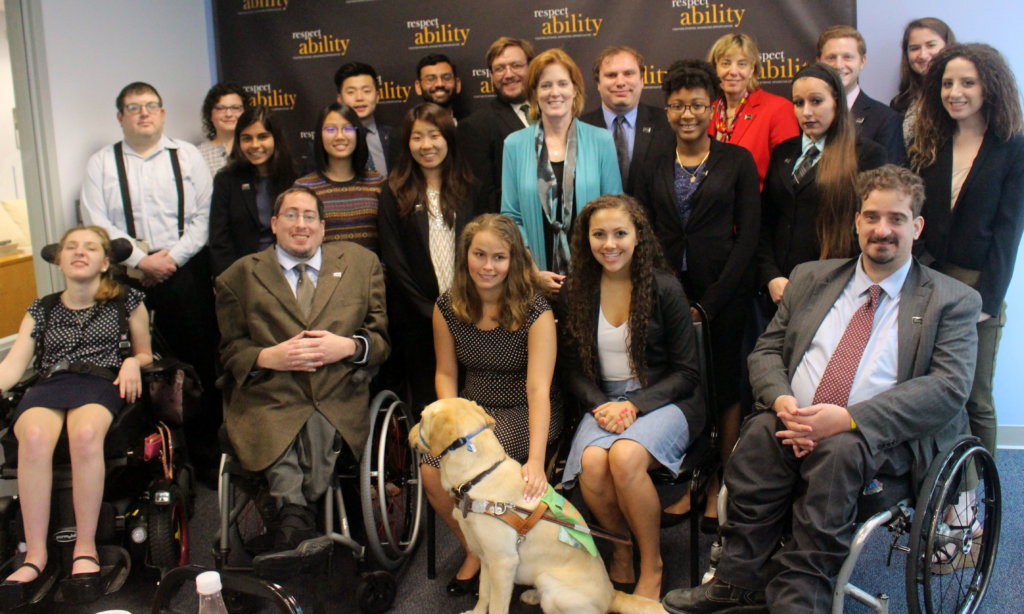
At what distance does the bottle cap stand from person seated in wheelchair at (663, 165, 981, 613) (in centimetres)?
123

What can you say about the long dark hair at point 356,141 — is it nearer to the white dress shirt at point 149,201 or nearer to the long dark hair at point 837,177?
the white dress shirt at point 149,201

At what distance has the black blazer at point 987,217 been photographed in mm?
2781

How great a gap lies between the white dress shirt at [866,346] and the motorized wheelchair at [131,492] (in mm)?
2119

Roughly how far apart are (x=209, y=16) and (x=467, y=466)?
344 centimetres

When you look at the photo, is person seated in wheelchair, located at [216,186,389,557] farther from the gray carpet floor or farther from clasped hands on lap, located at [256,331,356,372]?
the gray carpet floor

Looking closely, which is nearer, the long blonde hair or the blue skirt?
the blue skirt

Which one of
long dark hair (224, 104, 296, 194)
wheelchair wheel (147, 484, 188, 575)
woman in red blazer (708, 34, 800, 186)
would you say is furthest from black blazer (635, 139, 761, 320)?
wheelchair wheel (147, 484, 188, 575)

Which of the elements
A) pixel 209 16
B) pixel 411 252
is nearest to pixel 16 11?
pixel 209 16

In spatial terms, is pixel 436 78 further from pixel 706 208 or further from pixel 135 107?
pixel 706 208

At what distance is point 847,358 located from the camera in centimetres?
235

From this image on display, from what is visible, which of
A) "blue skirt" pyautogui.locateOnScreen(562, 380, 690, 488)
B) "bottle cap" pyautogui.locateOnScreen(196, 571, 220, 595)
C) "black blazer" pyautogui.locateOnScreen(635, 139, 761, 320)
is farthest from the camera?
"black blazer" pyautogui.locateOnScreen(635, 139, 761, 320)

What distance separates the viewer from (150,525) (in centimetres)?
284

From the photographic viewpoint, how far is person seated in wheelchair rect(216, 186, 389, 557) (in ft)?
8.68

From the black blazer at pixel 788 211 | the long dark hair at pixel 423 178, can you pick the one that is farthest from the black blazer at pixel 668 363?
the long dark hair at pixel 423 178
